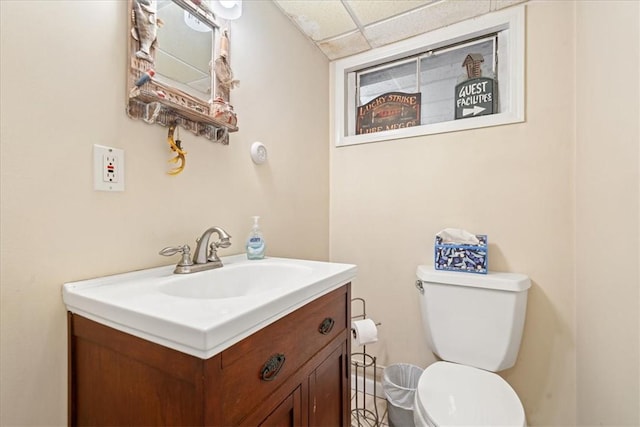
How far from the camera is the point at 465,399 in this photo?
38.9 inches

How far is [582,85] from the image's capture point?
1.18 meters

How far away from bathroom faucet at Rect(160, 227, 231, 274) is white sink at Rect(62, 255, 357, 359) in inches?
1.2

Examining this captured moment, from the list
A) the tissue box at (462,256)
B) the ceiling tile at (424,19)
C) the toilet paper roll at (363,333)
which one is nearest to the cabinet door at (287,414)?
the toilet paper roll at (363,333)

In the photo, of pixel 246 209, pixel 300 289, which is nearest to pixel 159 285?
pixel 300 289

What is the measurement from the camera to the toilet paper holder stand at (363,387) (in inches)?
56.6

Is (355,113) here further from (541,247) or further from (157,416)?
(157,416)

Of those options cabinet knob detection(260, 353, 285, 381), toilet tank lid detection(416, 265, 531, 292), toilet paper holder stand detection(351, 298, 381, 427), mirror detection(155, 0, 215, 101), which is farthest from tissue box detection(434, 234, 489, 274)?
mirror detection(155, 0, 215, 101)

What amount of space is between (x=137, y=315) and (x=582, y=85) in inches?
68.5

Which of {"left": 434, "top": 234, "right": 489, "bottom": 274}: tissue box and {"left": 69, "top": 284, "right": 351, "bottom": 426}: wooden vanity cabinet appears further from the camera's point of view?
{"left": 434, "top": 234, "right": 489, "bottom": 274}: tissue box

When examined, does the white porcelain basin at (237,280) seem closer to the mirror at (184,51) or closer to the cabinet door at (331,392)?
the cabinet door at (331,392)

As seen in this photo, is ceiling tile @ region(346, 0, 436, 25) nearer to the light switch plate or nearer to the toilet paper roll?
the light switch plate

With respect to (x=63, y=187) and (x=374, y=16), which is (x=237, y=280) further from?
(x=374, y=16)

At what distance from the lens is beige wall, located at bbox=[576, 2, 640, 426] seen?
0.79 m

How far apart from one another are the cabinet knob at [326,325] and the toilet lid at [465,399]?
441 mm
